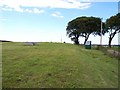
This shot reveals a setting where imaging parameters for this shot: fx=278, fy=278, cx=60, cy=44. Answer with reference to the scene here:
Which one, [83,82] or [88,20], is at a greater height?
[88,20]

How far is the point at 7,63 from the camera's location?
540 inches

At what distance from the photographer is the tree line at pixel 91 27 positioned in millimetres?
62144

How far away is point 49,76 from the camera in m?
11.7

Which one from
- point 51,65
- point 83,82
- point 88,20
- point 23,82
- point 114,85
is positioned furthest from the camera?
point 88,20

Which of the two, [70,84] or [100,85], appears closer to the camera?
[70,84]

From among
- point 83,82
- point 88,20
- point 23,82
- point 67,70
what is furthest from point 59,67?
point 88,20

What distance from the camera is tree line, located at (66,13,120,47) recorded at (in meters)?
62.1

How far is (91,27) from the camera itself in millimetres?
68438

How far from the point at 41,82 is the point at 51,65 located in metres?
3.40

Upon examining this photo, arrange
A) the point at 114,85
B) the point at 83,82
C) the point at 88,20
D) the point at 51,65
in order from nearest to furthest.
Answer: the point at 83,82 → the point at 114,85 → the point at 51,65 → the point at 88,20

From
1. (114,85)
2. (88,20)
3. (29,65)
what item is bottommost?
(114,85)

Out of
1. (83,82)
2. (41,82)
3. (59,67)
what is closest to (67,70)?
(59,67)

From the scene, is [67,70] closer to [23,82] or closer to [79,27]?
[23,82]

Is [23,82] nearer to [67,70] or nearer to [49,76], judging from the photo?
[49,76]
